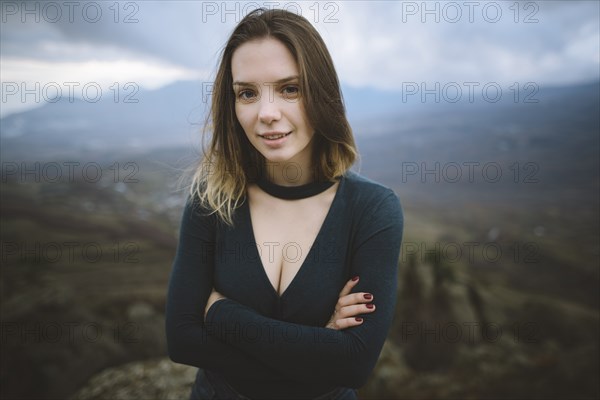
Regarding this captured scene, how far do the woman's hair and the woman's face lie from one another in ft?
0.20

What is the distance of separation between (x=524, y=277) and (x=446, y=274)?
3898 cm

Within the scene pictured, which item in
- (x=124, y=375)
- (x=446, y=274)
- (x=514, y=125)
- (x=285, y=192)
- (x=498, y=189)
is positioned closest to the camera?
(x=285, y=192)

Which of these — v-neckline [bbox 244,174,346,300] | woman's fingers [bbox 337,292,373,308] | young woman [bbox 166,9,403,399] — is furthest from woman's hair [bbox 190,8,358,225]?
woman's fingers [bbox 337,292,373,308]

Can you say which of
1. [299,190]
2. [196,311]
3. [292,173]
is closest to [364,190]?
[299,190]

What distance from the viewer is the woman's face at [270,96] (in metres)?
2.23

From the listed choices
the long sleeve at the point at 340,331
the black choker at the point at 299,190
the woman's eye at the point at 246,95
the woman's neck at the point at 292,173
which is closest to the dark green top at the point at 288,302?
the long sleeve at the point at 340,331

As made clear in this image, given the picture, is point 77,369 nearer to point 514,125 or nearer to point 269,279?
point 269,279

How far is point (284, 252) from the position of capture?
2.47m

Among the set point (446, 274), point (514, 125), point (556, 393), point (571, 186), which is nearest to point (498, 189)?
point (571, 186)

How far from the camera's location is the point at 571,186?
100312 mm

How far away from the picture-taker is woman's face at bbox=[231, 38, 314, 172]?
7.30 feet

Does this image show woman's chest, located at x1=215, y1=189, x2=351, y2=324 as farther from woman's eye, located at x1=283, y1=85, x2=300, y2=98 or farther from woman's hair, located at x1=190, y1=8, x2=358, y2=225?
woman's eye, located at x1=283, y1=85, x2=300, y2=98

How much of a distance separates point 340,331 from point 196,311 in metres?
1.07

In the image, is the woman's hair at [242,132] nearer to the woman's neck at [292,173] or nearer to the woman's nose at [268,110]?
the woman's neck at [292,173]
